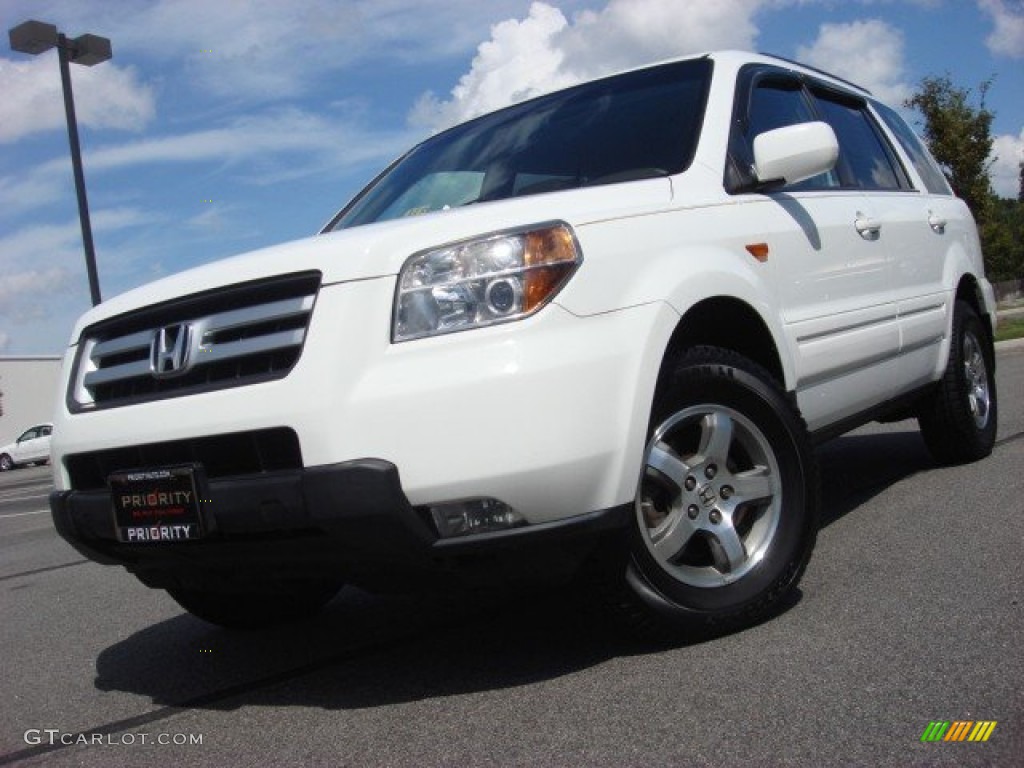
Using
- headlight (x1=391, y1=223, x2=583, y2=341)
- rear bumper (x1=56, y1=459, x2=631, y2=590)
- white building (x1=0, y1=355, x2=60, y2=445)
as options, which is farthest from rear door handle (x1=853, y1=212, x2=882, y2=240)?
white building (x1=0, y1=355, x2=60, y2=445)

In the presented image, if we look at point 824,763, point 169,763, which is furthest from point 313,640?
point 824,763

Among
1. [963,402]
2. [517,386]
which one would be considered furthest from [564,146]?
[963,402]

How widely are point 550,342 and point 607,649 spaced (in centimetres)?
100

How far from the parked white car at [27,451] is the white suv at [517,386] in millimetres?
33711

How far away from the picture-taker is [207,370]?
2.84 m

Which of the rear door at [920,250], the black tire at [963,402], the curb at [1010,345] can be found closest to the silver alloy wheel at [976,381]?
the black tire at [963,402]

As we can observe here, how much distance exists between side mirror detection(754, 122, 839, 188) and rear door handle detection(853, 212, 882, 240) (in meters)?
0.79

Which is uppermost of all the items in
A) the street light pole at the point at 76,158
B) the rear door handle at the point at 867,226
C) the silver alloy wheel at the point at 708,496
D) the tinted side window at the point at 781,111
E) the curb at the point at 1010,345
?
the street light pole at the point at 76,158

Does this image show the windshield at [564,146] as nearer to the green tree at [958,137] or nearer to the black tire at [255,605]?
the black tire at [255,605]

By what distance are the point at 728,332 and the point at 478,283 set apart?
3.77 ft

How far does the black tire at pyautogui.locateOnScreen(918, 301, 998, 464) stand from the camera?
205 inches

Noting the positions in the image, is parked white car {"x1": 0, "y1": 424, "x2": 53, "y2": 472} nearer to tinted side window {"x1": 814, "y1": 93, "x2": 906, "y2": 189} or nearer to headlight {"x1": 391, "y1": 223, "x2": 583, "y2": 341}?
tinted side window {"x1": 814, "y1": 93, "x2": 906, "y2": 189}

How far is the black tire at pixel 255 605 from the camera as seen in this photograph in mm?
3672
